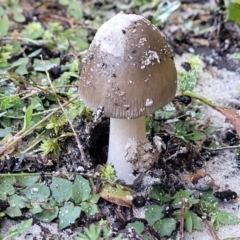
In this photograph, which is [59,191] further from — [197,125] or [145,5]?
[145,5]

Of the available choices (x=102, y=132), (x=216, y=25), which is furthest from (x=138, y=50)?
(x=216, y=25)

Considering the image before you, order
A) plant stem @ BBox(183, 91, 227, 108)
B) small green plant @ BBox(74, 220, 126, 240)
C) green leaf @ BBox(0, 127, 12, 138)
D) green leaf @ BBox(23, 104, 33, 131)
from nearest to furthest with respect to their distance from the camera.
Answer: small green plant @ BBox(74, 220, 126, 240)
green leaf @ BBox(23, 104, 33, 131)
green leaf @ BBox(0, 127, 12, 138)
plant stem @ BBox(183, 91, 227, 108)

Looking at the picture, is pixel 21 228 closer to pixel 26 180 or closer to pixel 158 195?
pixel 26 180

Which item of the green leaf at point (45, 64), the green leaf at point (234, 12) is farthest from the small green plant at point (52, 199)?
the green leaf at point (234, 12)

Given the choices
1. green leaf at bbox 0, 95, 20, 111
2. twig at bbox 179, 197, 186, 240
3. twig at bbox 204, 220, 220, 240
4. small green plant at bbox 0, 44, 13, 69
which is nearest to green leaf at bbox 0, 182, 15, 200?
green leaf at bbox 0, 95, 20, 111

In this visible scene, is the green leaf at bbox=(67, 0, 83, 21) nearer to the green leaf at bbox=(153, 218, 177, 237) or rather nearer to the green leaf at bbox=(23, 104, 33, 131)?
the green leaf at bbox=(23, 104, 33, 131)

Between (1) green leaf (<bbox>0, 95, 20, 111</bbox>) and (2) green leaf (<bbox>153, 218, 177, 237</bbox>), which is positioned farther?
(1) green leaf (<bbox>0, 95, 20, 111</bbox>)

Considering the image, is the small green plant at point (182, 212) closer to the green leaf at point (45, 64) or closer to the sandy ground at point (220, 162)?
the sandy ground at point (220, 162)
